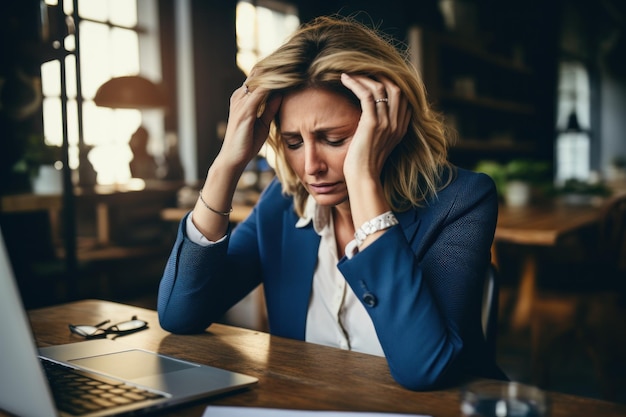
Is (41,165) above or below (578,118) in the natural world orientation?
below

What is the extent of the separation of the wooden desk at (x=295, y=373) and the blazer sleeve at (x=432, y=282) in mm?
45

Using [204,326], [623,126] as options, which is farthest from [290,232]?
[623,126]

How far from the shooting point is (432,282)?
1113mm

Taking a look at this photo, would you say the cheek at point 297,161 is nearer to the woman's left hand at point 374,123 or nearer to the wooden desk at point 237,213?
the woman's left hand at point 374,123

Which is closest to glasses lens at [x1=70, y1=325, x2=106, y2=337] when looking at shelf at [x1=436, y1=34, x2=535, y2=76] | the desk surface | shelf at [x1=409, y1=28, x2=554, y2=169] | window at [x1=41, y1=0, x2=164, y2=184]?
the desk surface

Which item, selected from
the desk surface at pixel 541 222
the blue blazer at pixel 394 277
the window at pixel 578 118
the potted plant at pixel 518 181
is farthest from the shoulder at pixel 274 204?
the window at pixel 578 118

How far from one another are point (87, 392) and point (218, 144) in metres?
5.38

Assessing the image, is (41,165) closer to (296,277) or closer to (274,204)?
(274,204)

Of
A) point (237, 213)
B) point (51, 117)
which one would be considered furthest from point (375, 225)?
Result: point (51, 117)

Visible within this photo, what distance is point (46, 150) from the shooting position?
11.4 ft

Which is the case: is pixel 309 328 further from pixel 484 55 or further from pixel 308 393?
pixel 484 55

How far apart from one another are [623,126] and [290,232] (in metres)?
10.9

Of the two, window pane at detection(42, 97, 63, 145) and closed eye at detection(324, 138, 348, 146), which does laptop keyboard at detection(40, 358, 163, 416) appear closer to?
closed eye at detection(324, 138, 348, 146)

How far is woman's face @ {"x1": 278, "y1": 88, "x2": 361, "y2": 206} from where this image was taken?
126 centimetres
